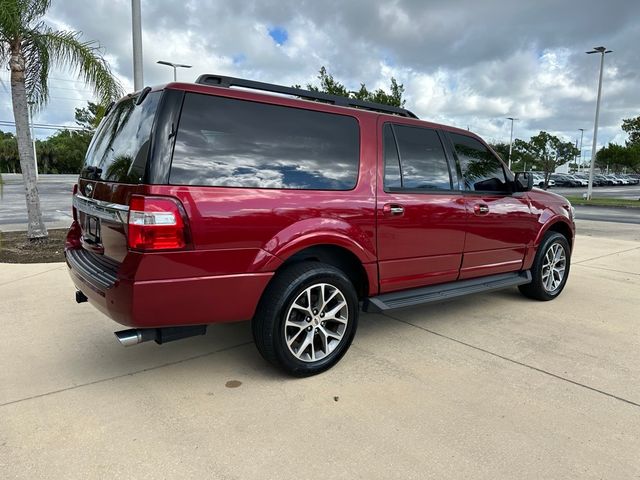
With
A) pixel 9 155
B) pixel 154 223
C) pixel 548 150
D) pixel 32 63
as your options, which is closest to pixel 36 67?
pixel 32 63

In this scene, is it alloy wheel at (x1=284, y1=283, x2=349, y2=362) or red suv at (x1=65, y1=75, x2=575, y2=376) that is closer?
red suv at (x1=65, y1=75, x2=575, y2=376)

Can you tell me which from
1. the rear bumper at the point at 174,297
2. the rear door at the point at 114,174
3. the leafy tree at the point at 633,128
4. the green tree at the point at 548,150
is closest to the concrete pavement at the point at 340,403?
the rear bumper at the point at 174,297

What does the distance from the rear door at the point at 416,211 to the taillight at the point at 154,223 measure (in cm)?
155

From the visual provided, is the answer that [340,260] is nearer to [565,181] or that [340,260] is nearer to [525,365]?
[525,365]

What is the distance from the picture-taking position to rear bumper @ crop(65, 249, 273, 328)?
2639 mm

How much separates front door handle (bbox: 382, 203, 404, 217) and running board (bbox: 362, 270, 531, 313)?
2.18ft

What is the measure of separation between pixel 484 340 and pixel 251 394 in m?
2.10

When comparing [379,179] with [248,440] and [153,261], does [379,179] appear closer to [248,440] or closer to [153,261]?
[153,261]

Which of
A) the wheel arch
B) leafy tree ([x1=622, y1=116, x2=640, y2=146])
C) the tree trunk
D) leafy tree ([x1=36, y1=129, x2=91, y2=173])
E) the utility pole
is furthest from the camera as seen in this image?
leafy tree ([x1=36, y1=129, x2=91, y2=173])

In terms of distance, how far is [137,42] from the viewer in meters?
7.93

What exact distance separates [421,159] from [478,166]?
0.85 meters

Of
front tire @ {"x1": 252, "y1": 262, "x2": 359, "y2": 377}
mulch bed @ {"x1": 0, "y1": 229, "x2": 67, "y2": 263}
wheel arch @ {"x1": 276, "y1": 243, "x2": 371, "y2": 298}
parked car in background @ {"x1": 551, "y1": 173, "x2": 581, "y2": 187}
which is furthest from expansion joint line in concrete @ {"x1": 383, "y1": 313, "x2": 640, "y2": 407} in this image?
parked car in background @ {"x1": 551, "y1": 173, "x2": 581, "y2": 187}

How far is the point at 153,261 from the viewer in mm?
2596

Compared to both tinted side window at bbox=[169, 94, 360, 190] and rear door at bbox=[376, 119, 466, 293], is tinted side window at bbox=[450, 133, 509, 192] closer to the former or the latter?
rear door at bbox=[376, 119, 466, 293]
